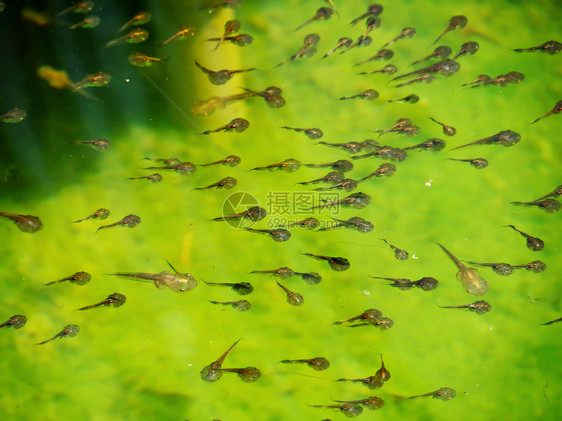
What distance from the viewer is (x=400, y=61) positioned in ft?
9.06

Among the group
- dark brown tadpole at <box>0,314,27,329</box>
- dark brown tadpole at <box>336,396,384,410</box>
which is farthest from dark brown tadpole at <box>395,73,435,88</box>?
dark brown tadpole at <box>0,314,27,329</box>

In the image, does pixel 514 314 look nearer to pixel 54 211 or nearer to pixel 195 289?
pixel 195 289

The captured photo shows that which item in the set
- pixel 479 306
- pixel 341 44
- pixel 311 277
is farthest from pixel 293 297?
pixel 341 44

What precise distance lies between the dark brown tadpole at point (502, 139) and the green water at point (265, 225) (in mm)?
60

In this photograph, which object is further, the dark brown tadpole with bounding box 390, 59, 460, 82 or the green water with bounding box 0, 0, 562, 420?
the dark brown tadpole with bounding box 390, 59, 460, 82

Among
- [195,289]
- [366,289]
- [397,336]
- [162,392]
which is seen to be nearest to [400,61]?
[366,289]

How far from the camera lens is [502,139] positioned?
107 inches

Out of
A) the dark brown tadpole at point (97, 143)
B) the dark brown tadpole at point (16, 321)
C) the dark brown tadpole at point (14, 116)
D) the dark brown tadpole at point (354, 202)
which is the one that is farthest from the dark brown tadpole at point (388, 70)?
the dark brown tadpole at point (16, 321)

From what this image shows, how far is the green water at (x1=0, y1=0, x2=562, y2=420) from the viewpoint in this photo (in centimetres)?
260

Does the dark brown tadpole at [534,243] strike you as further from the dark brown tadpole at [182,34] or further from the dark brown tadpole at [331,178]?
the dark brown tadpole at [182,34]

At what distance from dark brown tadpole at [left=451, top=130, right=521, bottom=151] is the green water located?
6cm

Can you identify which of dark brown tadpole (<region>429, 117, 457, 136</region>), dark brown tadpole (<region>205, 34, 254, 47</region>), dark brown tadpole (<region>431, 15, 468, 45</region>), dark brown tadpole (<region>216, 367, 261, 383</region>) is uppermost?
dark brown tadpole (<region>205, 34, 254, 47</region>)

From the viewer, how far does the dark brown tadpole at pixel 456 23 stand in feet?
8.91

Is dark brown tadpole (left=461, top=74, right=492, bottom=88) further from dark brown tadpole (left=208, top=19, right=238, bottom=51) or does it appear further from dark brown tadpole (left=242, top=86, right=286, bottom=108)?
dark brown tadpole (left=208, top=19, right=238, bottom=51)
